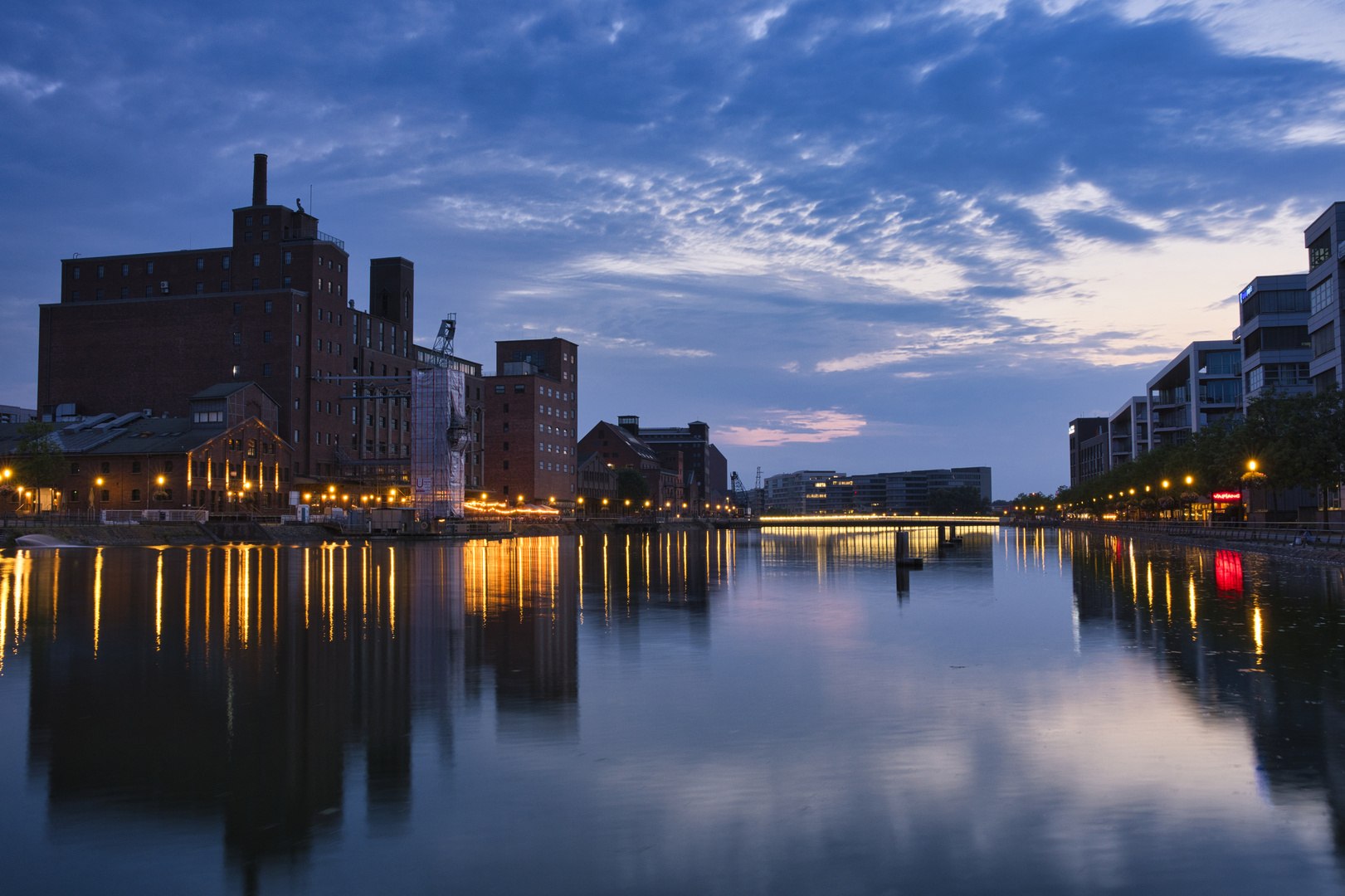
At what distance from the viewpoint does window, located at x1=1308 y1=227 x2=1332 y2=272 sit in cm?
7856

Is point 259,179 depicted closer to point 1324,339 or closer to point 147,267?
point 147,267

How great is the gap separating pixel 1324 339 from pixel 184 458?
348 ft

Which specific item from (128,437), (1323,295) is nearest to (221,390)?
(128,437)

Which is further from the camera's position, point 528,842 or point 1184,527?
point 1184,527

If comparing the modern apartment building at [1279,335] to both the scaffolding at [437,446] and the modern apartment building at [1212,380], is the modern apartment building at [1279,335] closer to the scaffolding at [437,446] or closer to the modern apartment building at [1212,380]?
the modern apartment building at [1212,380]

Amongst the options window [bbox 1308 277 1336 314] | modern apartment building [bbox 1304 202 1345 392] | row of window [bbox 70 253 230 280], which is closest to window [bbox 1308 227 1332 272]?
modern apartment building [bbox 1304 202 1345 392]

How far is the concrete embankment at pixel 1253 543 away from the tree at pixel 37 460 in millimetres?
94348

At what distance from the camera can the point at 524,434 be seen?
16362 cm

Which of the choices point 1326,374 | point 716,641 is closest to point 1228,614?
point 716,641

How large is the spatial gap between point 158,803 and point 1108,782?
9.83 m

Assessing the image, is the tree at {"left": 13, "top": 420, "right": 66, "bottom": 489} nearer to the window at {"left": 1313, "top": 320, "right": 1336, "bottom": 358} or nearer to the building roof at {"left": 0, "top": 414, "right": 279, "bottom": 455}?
the building roof at {"left": 0, "top": 414, "right": 279, "bottom": 455}

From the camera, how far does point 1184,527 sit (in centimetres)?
9831

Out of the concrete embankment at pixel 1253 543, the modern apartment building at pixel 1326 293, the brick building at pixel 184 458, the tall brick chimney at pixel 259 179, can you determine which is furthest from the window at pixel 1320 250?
the tall brick chimney at pixel 259 179

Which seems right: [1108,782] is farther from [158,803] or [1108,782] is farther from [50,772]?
[50,772]
